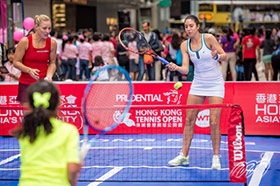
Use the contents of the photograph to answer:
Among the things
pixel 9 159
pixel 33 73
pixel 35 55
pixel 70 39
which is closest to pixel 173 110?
pixel 9 159

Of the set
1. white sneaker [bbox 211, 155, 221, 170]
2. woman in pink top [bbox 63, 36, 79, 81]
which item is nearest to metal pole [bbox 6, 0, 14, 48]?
woman in pink top [bbox 63, 36, 79, 81]

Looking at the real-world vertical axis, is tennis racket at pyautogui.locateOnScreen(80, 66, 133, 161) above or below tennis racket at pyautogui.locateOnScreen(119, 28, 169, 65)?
below

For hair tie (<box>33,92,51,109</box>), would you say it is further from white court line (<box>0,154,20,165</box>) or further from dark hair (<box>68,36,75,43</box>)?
dark hair (<box>68,36,75,43</box>)

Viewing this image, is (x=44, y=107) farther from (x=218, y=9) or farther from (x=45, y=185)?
(x=218, y=9)

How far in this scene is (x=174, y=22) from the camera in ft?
186

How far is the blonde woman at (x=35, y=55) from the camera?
7.15 meters

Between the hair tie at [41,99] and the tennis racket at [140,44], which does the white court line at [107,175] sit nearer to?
the tennis racket at [140,44]

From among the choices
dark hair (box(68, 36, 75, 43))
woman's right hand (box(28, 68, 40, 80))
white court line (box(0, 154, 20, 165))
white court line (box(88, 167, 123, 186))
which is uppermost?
dark hair (box(68, 36, 75, 43))

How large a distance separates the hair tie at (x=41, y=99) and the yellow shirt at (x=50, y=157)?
132 millimetres

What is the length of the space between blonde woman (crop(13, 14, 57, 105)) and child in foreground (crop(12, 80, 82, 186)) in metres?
3.46

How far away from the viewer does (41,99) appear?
365 centimetres

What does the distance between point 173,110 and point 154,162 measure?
2.37 meters

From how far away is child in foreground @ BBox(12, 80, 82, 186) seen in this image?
3.64 meters

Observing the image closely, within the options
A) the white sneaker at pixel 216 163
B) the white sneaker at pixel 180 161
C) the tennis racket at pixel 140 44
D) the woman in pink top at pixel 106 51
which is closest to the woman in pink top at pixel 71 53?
the woman in pink top at pixel 106 51
